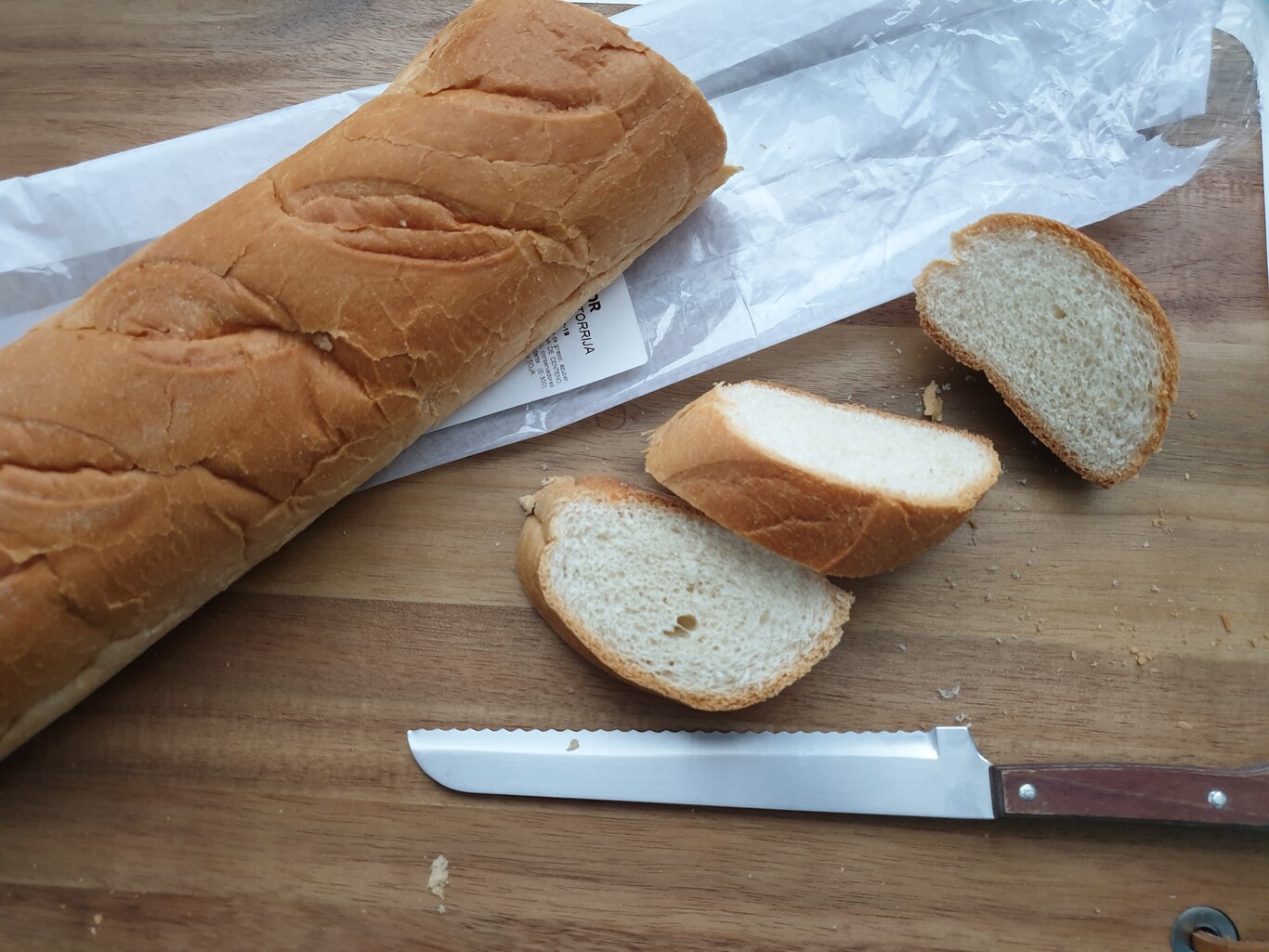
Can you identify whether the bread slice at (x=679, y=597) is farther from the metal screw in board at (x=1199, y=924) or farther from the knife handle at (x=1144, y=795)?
the metal screw in board at (x=1199, y=924)

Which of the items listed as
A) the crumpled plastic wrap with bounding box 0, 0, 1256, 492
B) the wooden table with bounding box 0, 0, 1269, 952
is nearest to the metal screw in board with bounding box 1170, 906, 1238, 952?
the wooden table with bounding box 0, 0, 1269, 952

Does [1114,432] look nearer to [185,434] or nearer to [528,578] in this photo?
[528,578]

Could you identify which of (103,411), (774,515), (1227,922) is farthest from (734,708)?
(103,411)

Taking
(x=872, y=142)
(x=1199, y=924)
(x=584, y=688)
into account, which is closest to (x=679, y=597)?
(x=584, y=688)

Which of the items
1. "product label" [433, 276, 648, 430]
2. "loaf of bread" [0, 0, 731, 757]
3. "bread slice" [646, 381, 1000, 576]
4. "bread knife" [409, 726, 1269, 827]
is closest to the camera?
"loaf of bread" [0, 0, 731, 757]

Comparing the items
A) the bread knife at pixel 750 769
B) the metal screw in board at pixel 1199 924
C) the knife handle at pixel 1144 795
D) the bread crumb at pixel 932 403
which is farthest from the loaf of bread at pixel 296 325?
the metal screw in board at pixel 1199 924

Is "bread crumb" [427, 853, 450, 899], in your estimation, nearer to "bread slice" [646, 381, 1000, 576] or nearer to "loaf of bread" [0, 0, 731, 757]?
"loaf of bread" [0, 0, 731, 757]
